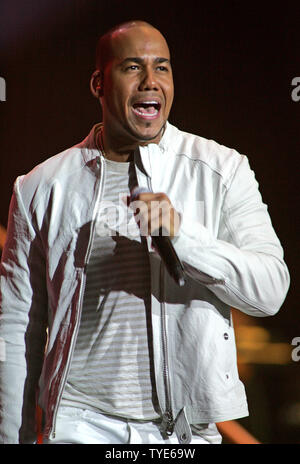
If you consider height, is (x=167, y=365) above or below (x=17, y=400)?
above

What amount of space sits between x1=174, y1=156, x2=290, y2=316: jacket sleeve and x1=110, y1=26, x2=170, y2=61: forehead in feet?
1.25

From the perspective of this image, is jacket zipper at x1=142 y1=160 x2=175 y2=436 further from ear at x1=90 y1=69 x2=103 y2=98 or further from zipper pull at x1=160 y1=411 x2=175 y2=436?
ear at x1=90 y1=69 x2=103 y2=98

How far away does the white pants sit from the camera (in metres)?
1.69

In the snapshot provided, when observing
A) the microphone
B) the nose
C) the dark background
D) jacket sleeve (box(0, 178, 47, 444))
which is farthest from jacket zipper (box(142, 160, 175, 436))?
the dark background

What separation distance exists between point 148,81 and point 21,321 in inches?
28.8

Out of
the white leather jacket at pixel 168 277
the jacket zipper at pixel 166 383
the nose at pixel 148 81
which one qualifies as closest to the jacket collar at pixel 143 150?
the white leather jacket at pixel 168 277

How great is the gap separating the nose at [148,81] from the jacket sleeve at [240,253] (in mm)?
309

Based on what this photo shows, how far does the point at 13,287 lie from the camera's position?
190cm

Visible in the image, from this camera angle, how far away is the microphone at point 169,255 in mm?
1443

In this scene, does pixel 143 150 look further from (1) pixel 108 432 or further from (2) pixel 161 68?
(1) pixel 108 432

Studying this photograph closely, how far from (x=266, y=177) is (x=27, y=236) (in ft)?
2.54

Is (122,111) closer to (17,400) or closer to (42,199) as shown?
(42,199)

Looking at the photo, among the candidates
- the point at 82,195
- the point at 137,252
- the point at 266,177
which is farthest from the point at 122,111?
the point at 266,177
